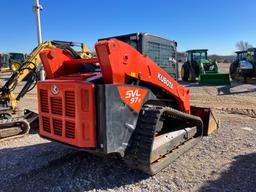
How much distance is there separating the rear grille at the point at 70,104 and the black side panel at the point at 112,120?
0.37 meters

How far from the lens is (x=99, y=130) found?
349cm

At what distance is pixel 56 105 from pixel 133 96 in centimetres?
108

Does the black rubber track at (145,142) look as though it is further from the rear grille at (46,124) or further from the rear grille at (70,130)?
the rear grille at (46,124)

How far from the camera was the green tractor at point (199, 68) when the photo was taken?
54.4ft

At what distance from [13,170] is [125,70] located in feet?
8.36

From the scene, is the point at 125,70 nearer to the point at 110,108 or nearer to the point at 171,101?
the point at 110,108

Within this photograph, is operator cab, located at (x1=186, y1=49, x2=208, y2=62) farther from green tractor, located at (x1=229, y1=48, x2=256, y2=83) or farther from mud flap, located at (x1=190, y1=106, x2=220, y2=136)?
mud flap, located at (x1=190, y1=106, x2=220, y2=136)

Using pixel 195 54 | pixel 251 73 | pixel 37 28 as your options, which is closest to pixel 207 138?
pixel 37 28

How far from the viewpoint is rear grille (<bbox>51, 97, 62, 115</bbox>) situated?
12.4 feet

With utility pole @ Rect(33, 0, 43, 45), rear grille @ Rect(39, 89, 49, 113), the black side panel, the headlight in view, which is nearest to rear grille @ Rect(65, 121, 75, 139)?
the black side panel

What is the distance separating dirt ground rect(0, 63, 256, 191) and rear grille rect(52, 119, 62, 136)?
73 centimetres

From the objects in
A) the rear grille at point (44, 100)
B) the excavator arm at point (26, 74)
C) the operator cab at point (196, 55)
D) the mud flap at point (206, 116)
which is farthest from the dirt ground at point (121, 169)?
the operator cab at point (196, 55)

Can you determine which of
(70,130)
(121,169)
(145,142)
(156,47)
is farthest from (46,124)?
(156,47)

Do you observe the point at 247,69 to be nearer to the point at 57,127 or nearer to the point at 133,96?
the point at 133,96
